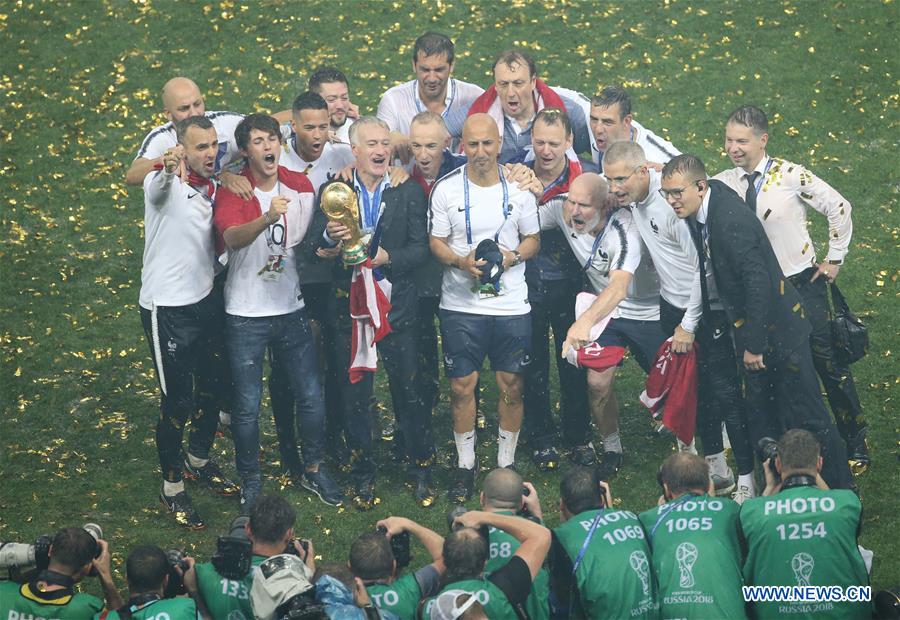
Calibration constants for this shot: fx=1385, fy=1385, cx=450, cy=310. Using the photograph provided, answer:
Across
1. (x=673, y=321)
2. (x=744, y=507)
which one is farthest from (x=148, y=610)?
(x=673, y=321)

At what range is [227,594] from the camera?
7.31 m

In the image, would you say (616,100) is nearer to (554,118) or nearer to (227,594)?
(554,118)

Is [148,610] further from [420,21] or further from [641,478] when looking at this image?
[420,21]

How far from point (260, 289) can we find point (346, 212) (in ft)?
2.76

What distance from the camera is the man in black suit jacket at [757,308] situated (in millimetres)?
9289

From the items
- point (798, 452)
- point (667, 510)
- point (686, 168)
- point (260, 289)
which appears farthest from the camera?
point (260, 289)

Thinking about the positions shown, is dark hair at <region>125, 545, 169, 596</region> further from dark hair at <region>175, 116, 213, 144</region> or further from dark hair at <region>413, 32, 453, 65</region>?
dark hair at <region>413, 32, 453, 65</region>

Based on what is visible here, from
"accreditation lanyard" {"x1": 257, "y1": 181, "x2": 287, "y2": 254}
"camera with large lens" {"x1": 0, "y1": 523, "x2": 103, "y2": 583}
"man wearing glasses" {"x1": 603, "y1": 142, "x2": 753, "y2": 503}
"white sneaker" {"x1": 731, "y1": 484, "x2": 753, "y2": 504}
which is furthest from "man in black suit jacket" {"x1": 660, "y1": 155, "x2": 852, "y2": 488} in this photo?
"camera with large lens" {"x1": 0, "y1": 523, "x2": 103, "y2": 583}

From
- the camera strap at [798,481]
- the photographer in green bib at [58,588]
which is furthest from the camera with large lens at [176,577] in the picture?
the camera strap at [798,481]

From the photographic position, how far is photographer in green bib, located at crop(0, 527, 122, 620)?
7238 millimetres

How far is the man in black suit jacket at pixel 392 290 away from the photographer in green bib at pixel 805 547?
3313mm

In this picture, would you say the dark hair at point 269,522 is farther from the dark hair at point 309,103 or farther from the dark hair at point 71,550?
the dark hair at point 309,103

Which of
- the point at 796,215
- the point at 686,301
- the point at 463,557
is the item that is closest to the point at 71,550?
the point at 463,557

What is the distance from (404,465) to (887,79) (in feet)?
28.2
